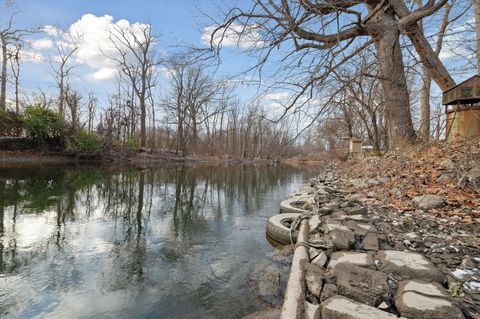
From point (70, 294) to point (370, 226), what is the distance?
3.26 m

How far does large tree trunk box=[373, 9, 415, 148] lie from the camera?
6.02 meters

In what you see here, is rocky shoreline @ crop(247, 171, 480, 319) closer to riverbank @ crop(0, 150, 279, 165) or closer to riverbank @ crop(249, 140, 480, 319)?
riverbank @ crop(249, 140, 480, 319)

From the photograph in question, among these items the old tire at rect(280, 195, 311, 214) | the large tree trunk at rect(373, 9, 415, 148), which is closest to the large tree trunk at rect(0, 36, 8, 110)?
the old tire at rect(280, 195, 311, 214)

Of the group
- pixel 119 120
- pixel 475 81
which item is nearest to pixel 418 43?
pixel 475 81

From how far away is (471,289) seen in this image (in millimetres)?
1909

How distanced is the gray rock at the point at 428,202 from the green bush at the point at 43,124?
2337 centimetres

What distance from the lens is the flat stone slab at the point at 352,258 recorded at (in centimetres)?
230

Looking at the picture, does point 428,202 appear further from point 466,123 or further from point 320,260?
point 466,123

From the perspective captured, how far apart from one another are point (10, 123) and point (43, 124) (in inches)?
94.8

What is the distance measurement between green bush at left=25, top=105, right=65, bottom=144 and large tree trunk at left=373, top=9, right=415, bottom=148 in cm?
2198

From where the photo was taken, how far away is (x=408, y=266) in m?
2.17

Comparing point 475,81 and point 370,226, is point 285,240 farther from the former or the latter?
point 475,81

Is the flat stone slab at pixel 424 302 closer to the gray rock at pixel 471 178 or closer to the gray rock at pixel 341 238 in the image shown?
the gray rock at pixel 341 238

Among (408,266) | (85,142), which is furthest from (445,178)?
(85,142)
